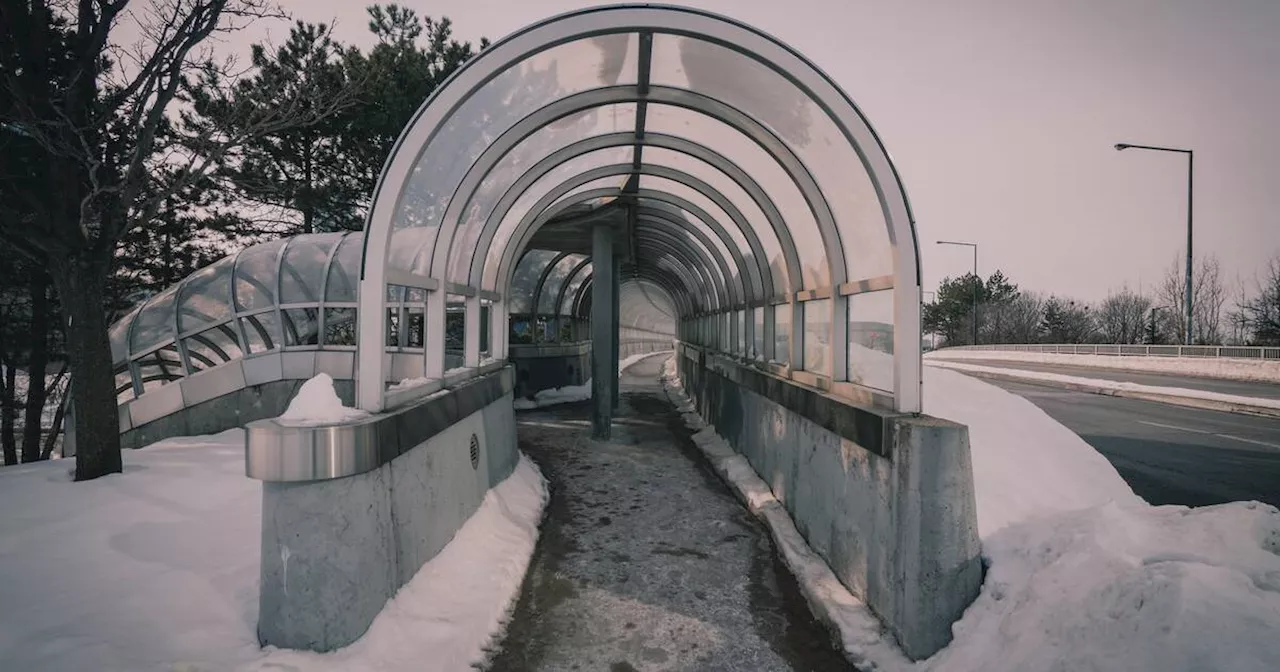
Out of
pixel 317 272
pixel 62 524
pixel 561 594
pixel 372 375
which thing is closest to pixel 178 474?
pixel 62 524

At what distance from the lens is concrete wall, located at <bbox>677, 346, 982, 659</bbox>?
3688 mm

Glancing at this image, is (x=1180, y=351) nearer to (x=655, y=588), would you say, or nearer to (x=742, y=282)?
(x=742, y=282)

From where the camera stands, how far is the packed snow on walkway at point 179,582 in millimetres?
3414

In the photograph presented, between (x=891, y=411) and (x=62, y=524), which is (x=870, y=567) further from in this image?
(x=62, y=524)

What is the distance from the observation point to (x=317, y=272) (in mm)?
12398

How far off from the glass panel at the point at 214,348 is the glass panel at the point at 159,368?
37 centimetres

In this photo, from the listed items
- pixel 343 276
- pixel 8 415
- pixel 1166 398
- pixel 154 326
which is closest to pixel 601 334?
pixel 343 276

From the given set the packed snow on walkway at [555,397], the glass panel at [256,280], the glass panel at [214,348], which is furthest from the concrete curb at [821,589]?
the glass panel at [214,348]

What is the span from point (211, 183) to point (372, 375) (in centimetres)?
1489

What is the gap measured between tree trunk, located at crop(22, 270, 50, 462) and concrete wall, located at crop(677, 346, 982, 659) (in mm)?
17143

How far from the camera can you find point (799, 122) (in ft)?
17.8

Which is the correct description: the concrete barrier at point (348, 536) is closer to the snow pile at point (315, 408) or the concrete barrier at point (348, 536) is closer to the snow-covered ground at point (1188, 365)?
the snow pile at point (315, 408)

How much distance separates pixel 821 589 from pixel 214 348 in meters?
12.8

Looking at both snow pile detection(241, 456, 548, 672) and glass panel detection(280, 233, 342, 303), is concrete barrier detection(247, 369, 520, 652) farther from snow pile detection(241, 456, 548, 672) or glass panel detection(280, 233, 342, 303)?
glass panel detection(280, 233, 342, 303)
